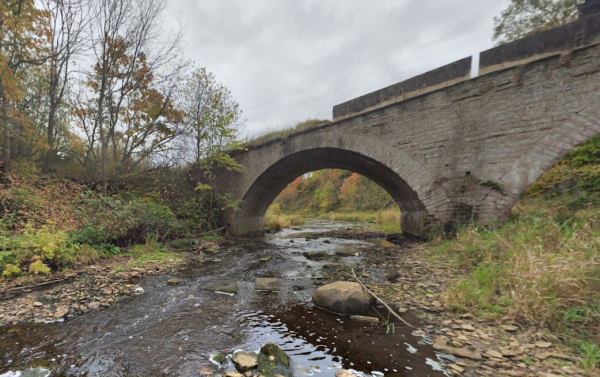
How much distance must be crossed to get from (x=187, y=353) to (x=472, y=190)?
22.5ft

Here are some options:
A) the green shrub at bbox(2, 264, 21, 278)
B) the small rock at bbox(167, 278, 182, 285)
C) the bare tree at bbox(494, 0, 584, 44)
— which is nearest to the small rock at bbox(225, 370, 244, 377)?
the small rock at bbox(167, 278, 182, 285)

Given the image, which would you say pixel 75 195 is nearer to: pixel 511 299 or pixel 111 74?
pixel 111 74

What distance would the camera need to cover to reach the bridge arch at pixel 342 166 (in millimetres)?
7125

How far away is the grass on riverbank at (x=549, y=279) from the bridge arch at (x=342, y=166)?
2.43 m

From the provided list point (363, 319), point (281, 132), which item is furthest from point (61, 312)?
point (281, 132)

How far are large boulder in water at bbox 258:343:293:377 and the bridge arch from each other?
6100 mm

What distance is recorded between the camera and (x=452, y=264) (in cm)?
487

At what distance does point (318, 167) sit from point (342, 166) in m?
1.43

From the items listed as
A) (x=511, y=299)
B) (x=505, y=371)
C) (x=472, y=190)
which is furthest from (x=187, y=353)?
(x=472, y=190)

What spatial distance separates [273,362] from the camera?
88.0 inches

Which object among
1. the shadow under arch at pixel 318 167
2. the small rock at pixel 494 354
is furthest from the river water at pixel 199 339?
the shadow under arch at pixel 318 167

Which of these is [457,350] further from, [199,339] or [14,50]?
[14,50]

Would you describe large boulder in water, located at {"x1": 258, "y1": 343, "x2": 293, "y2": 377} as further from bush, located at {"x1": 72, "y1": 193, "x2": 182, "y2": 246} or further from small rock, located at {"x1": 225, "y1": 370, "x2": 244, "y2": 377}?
bush, located at {"x1": 72, "y1": 193, "x2": 182, "y2": 246}

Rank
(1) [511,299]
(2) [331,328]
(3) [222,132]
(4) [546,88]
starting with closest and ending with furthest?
(1) [511,299] → (2) [331,328] → (4) [546,88] → (3) [222,132]
